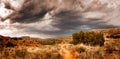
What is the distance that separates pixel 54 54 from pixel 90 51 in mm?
3740

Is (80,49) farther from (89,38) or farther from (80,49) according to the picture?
(89,38)

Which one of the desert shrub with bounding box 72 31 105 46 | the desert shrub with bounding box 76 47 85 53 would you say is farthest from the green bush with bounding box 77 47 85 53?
the desert shrub with bounding box 72 31 105 46

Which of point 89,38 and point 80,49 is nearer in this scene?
point 80,49

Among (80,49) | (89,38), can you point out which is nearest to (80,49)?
(80,49)

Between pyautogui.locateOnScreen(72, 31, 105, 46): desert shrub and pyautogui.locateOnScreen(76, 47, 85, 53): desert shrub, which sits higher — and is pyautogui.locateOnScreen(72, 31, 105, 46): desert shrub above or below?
above

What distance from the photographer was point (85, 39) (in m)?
39.0

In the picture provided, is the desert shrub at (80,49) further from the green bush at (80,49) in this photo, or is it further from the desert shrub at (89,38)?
the desert shrub at (89,38)

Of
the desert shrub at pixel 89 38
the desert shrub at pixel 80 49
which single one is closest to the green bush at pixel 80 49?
the desert shrub at pixel 80 49

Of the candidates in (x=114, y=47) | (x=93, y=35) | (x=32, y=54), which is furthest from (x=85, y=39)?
(x=32, y=54)

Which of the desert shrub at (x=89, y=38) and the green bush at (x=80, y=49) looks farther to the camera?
the desert shrub at (x=89, y=38)

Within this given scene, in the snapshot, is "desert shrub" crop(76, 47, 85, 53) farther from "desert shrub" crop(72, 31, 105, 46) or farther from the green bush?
"desert shrub" crop(72, 31, 105, 46)

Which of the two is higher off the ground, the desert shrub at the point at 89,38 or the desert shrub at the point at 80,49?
the desert shrub at the point at 89,38

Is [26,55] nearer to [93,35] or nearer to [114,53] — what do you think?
[114,53]

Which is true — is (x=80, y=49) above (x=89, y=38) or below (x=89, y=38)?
below
